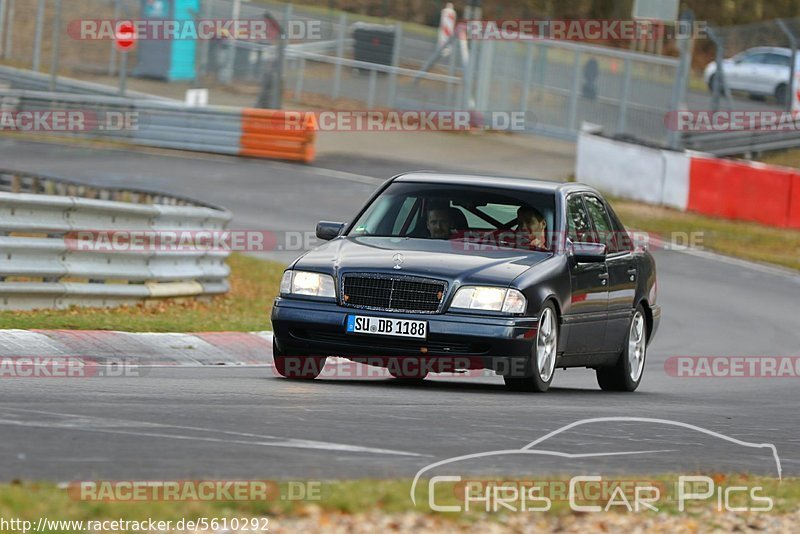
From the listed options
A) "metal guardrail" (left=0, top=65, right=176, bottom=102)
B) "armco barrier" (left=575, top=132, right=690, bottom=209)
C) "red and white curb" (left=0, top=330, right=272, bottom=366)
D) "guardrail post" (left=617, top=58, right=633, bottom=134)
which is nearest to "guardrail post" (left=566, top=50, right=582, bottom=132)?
"guardrail post" (left=617, top=58, right=633, bottom=134)

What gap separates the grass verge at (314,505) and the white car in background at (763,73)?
92.7 feet

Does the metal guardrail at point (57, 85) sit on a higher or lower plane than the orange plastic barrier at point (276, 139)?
higher

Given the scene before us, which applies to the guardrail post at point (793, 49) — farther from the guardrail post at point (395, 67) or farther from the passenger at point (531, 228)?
the passenger at point (531, 228)

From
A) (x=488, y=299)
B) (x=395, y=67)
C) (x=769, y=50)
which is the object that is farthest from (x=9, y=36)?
(x=488, y=299)

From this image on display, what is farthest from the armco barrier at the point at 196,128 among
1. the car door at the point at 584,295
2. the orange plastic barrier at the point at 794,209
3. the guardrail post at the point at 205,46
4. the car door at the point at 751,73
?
the car door at the point at 584,295

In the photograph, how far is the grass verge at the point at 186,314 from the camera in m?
12.8

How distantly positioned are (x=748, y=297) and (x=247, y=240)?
22.9 feet

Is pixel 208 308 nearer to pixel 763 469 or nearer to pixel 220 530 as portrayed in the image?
pixel 763 469

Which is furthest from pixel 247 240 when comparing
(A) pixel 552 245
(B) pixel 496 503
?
(B) pixel 496 503

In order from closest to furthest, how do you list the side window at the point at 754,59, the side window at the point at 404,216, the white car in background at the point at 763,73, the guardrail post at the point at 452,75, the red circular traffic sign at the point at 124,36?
the side window at the point at 404,216
the red circular traffic sign at the point at 124,36
the white car in background at the point at 763,73
the side window at the point at 754,59
the guardrail post at the point at 452,75

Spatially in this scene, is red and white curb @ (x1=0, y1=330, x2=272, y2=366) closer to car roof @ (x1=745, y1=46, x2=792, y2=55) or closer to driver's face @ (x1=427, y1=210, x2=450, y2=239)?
driver's face @ (x1=427, y1=210, x2=450, y2=239)

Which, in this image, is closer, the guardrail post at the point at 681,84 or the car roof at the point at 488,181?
the car roof at the point at 488,181

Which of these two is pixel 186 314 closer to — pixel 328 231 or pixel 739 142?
pixel 328 231

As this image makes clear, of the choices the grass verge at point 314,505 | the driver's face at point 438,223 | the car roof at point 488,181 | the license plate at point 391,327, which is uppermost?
the car roof at point 488,181
